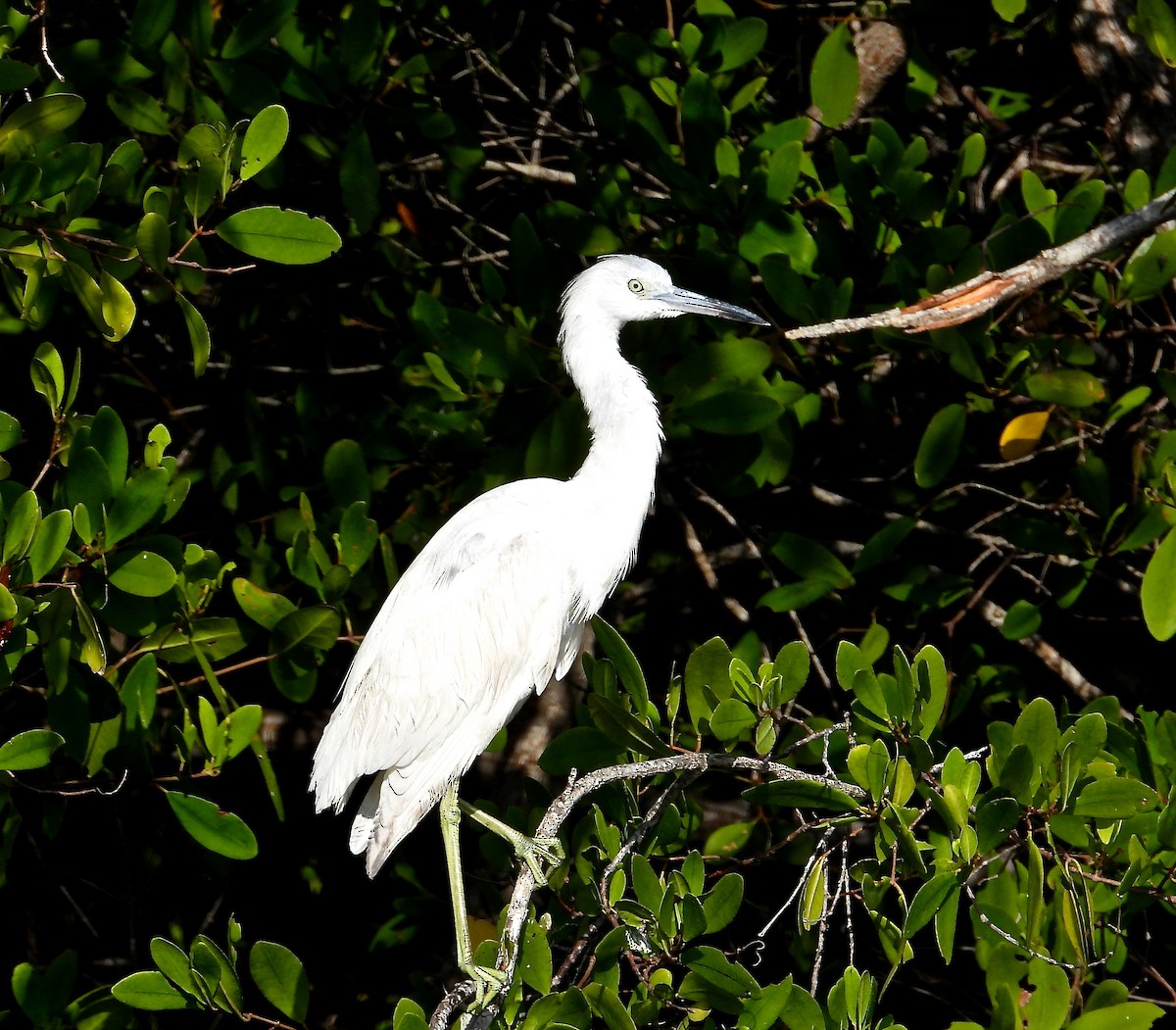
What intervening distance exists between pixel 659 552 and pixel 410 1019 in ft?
7.66

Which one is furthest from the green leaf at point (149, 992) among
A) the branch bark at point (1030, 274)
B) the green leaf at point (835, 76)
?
the green leaf at point (835, 76)

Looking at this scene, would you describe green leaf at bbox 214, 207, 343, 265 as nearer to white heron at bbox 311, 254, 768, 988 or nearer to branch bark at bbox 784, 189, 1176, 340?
white heron at bbox 311, 254, 768, 988

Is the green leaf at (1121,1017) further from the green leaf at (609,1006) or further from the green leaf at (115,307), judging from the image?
the green leaf at (115,307)

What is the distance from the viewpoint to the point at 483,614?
10.1 feet

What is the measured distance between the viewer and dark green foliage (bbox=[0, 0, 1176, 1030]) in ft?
7.34

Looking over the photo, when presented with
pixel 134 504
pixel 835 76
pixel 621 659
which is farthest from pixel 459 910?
pixel 835 76

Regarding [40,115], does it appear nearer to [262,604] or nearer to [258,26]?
[258,26]

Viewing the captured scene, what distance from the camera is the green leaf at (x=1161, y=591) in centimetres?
255

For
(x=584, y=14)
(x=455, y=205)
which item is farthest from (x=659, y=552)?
(x=584, y=14)

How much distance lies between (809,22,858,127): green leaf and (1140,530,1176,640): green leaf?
51.9 inches

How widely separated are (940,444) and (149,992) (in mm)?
2080

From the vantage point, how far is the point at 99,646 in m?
2.40

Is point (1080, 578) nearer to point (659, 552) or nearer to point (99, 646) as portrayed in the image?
point (659, 552)

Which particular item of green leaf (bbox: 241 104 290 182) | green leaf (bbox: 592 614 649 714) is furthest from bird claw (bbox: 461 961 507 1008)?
green leaf (bbox: 241 104 290 182)
